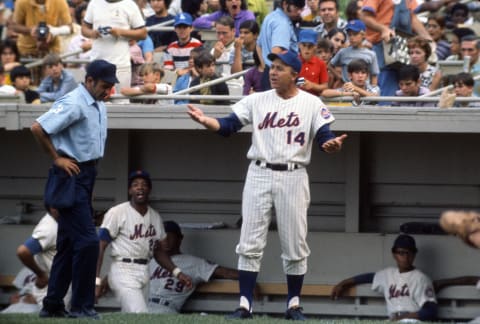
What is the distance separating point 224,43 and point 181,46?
48 cm

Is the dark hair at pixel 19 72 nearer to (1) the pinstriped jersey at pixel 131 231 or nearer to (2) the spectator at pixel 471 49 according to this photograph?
(1) the pinstriped jersey at pixel 131 231

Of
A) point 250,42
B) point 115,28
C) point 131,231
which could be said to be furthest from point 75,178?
point 250,42

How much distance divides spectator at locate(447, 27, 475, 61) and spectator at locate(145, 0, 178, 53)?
132 inches

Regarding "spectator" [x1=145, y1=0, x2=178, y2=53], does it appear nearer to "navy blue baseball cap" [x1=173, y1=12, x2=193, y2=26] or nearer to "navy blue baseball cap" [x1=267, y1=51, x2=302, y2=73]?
"navy blue baseball cap" [x1=173, y1=12, x2=193, y2=26]

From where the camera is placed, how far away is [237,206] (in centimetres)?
1375

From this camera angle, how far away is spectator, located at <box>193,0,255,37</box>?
47.4ft

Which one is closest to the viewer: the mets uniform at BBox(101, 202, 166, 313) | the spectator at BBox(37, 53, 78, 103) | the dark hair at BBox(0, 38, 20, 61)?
the mets uniform at BBox(101, 202, 166, 313)

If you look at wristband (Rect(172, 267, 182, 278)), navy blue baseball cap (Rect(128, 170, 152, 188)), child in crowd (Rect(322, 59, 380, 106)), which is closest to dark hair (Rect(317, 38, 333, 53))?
child in crowd (Rect(322, 59, 380, 106))

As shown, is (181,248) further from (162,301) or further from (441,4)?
(441,4)

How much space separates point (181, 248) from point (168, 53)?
2.30 m

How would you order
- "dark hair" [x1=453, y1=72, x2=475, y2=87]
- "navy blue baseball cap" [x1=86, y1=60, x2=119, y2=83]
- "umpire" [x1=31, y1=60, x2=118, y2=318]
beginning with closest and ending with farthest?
"umpire" [x1=31, y1=60, x2=118, y2=318] < "navy blue baseball cap" [x1=86, y1=60, x2=119, y2=83] < "dark hair" [x1=453, y1=72, x2=475, y2=87]

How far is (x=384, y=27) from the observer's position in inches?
Answer: 524

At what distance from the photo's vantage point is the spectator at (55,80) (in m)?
13.7

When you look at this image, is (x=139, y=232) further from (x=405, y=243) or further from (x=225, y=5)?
(x=225, y=5)
